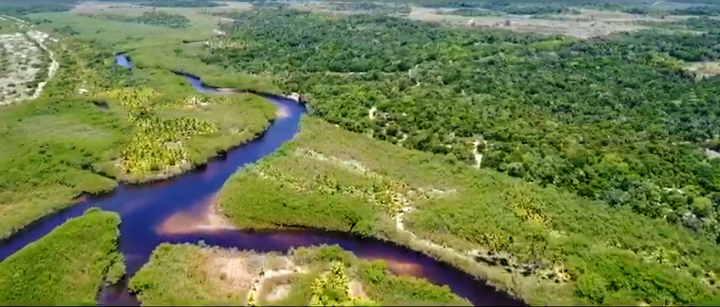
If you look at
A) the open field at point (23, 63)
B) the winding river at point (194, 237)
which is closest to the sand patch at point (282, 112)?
the winding river at point (194, 237)

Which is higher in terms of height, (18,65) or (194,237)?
(18,65)

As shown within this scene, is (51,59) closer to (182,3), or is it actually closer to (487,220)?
(182,3)

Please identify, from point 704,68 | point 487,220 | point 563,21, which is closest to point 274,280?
point 487,220

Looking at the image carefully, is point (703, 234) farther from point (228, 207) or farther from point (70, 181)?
point (70, 181)

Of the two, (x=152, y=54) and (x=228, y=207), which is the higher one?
(x=152, y=54)

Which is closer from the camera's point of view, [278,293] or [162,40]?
[278,293]

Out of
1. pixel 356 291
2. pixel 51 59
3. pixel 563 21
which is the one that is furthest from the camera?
pixel 563 21

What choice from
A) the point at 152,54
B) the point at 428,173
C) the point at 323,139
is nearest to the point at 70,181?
the point at 323,139
